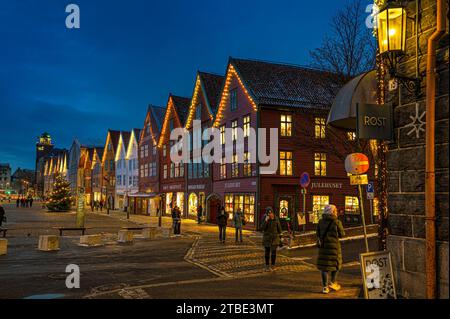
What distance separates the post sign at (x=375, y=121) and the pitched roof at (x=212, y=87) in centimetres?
3377

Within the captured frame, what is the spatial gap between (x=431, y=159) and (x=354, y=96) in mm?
3510

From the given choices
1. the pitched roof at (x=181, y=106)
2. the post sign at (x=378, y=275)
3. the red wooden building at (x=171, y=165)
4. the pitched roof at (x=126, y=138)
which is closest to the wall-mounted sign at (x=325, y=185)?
the red wooden building at (x=171, y=165)

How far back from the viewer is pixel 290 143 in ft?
108

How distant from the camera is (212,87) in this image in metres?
44.8

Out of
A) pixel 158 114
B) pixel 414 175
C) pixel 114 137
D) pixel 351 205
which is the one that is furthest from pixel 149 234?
pixel 114 137

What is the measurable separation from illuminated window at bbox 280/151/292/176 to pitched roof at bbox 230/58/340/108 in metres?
3.62

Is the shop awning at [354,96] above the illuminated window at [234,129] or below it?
below

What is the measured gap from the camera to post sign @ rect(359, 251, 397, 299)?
24.8 ft

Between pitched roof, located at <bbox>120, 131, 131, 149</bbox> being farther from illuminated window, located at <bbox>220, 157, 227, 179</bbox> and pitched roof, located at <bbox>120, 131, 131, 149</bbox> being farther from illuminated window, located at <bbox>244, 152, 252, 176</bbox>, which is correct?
illuminated window, located at <bbox>244, 152, 252, 176</bbox>

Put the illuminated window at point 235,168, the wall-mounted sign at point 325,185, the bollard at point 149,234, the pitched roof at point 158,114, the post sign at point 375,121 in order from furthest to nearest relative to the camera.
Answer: the pitched roof at point 158,114 → the illuminated window at point 235,168 → the wall-mounted sign at point 325,185 → the bollard at point 149,234 → the post sign at point 375,121

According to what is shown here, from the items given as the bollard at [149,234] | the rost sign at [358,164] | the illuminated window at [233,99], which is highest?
the illuminated window at [233,99]

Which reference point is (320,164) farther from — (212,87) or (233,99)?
(212,87)

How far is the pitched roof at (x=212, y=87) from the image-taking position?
143 feet

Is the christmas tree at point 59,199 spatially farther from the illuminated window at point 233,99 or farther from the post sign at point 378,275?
the post sign at point 378,275
